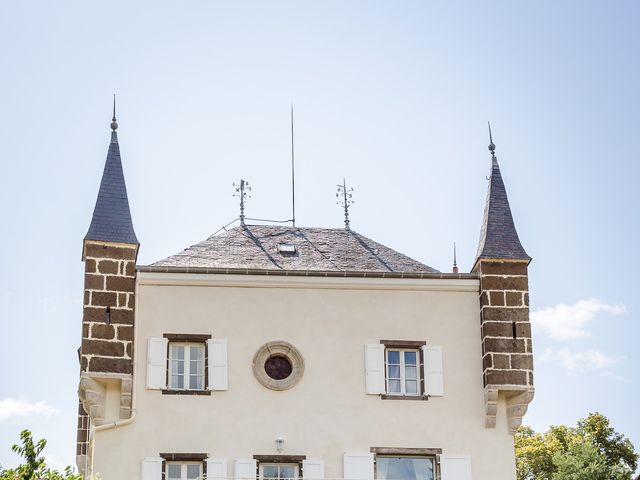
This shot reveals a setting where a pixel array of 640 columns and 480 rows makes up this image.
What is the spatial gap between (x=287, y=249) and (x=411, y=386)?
4.28 meters

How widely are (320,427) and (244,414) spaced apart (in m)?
1.52

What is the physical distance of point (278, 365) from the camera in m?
24.8

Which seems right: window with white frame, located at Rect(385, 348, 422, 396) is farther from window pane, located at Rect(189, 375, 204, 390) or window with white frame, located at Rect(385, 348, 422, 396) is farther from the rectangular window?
window pane, located at Rect(189, 375, 204, 390)

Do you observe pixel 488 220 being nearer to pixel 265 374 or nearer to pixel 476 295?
pixel 476 295

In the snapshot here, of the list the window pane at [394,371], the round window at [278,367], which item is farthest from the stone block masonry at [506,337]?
the round window at [278,367]

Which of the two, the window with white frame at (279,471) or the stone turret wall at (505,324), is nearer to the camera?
the window with white frame at (279,471)

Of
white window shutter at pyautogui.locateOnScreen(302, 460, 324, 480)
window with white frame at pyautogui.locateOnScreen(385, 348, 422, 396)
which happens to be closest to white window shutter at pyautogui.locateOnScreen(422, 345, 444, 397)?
window with white frame at pyautogui.locateOnScreen(385, 348, 422, 396)

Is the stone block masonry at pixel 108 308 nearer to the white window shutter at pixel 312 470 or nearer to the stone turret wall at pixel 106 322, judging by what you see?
the stone turret wall at pixel 106 322

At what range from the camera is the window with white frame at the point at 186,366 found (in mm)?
24406

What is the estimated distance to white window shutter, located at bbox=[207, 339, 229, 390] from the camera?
957 inches

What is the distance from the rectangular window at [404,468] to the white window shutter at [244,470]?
2.47 metres

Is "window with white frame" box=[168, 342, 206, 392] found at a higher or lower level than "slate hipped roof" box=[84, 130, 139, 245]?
lower

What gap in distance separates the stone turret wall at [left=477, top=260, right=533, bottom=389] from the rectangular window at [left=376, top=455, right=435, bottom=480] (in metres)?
2.05

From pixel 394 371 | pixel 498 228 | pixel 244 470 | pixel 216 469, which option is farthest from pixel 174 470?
pixel 498 228
